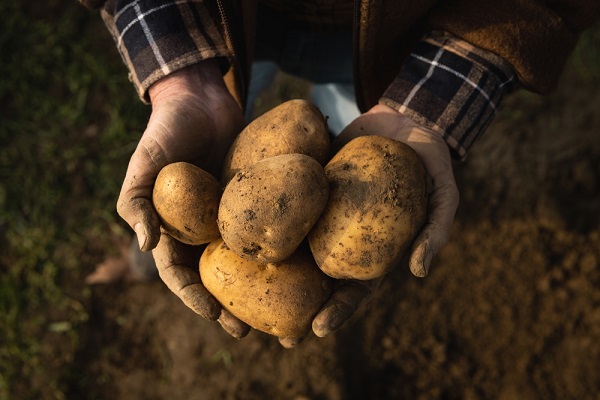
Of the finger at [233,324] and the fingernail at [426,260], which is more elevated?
the fingernail at [426,260]

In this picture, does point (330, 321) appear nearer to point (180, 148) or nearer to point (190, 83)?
point (180, 148)

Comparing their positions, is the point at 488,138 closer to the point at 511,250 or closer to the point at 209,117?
the point at 511,250

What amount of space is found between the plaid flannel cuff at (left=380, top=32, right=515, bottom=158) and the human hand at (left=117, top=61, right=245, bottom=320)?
2.02 feet

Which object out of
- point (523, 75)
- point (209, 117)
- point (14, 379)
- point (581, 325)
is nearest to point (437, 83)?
point (523, 75)

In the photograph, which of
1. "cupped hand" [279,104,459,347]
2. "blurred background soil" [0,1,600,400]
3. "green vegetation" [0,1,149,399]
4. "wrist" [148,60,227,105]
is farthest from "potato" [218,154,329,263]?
"green vegetation" [0,1,149,399]

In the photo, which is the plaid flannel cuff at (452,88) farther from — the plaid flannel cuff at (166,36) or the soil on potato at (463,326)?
the soil on potato at (463,326)

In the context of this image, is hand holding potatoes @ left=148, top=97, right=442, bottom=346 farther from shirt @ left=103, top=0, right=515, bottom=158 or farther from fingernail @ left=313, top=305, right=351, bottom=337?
shirt @ left=103, top=0, right=515, bottom=158

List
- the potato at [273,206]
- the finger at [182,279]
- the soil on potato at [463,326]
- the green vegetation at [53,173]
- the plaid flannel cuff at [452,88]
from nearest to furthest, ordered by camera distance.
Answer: the potato at [273,206] → the finger at [182,279] → the plaid flannel cuff at [452,88] → the soil on potato at [463,326] → the green vegetation at [53,173]

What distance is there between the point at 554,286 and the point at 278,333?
1.83m

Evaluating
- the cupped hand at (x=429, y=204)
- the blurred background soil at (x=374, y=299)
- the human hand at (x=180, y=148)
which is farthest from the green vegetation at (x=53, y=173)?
the cupped hand at (x=429, y=204)

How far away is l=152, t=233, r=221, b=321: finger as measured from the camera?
5.41ft

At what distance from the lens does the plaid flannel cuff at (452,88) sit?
176cm

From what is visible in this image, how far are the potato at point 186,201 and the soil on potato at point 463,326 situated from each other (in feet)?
4.27

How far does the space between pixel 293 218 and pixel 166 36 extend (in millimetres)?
773
